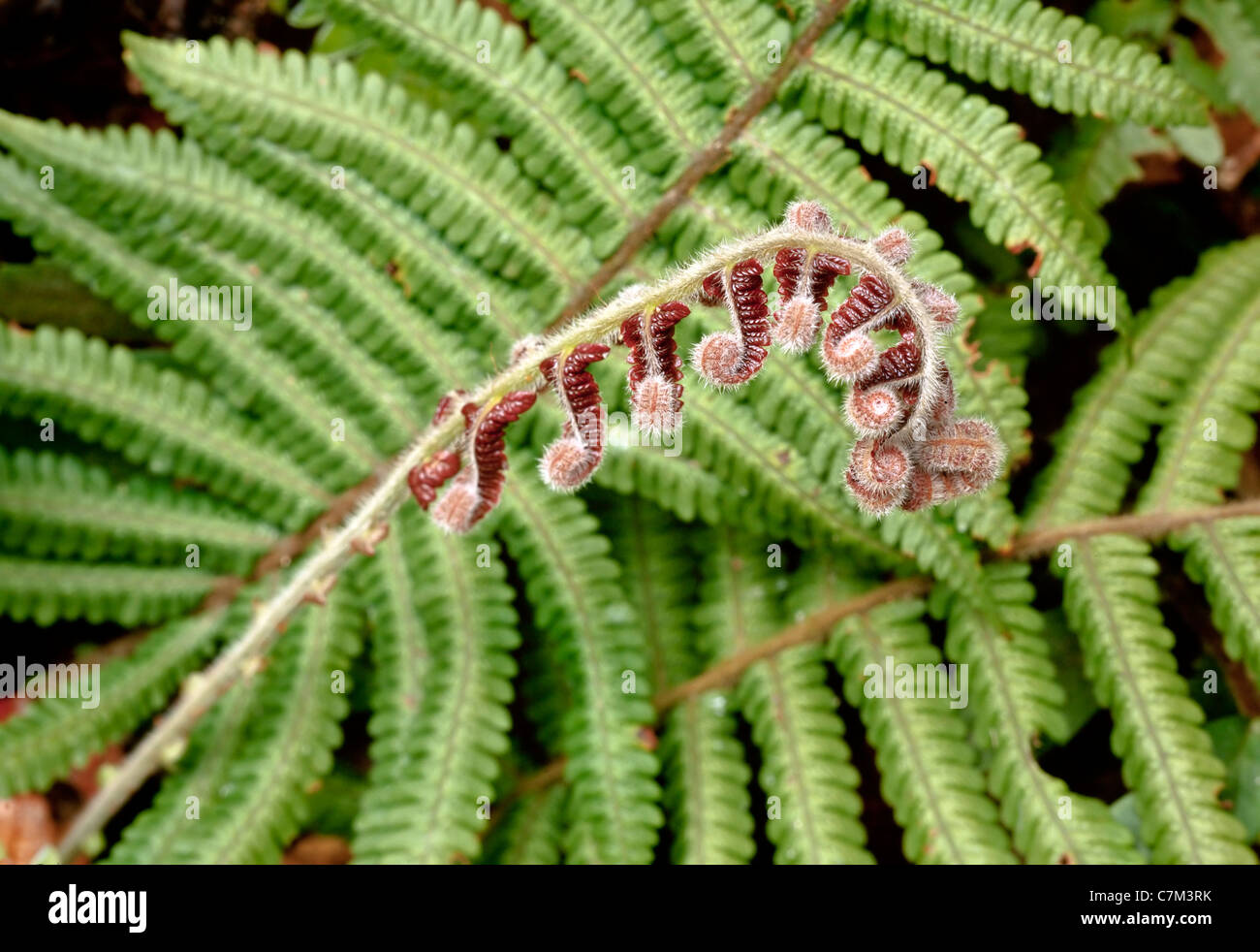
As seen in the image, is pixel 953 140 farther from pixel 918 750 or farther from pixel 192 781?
pixel 192 781

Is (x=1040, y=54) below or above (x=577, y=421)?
above

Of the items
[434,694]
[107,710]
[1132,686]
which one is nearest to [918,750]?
[1132,686]

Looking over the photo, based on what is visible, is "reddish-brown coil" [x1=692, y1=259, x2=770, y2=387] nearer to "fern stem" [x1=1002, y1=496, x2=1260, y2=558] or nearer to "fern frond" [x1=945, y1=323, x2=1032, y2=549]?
"fern frond" [x1=945, y1=323, x2=1032, y2=549]

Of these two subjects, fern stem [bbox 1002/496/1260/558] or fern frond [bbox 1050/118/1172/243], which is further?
fern frond [bbox 1050/118/1172/243]

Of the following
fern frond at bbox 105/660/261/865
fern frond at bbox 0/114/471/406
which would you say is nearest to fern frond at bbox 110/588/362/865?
fern frond at bbox 105/660/261/865

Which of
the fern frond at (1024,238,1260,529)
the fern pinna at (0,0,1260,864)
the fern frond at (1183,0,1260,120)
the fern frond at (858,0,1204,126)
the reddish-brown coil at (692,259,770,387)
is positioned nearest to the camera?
the reddish-brown coil at (692,259,770,387)

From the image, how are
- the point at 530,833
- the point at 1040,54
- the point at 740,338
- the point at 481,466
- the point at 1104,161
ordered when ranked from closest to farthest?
1. the point at 740,338
2. the point at 481,466
3. the point at 1040,54
4. the point at 530,833
5. the point at 1104,161
